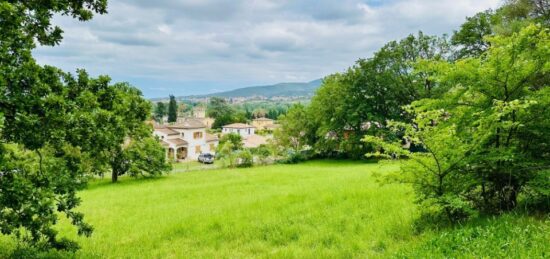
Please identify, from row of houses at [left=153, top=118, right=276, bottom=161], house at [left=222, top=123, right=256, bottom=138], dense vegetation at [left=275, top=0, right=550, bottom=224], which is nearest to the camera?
dense vegetation at [left=275, top=0, right=550, bottom=224]

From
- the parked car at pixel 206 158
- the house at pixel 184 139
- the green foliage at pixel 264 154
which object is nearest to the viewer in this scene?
the green foliage at pixel 264 154

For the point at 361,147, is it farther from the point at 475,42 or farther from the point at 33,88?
the point at 33,88

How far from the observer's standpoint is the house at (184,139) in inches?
2646

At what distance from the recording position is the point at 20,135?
5.50 meters

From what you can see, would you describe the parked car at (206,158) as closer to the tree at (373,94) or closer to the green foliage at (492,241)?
the tree at (373,94)

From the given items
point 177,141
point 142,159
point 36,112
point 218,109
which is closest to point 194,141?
point 177,141

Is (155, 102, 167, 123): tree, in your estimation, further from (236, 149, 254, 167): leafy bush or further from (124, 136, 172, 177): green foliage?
(124, 136, 172, 177): green foliage

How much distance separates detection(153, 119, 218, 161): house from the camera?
67200 mm

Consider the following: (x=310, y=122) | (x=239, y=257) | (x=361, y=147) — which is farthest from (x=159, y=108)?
(x=239, y=257)

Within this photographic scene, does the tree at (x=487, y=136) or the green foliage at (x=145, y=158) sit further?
the green foliage at (x=145, y=158)

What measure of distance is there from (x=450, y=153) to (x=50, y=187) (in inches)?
243

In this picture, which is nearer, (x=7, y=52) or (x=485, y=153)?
(x=7, y=52)

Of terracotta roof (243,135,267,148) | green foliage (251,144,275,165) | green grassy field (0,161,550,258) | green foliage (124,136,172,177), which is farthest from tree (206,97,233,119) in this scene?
green grassy field (0,161,550,258)

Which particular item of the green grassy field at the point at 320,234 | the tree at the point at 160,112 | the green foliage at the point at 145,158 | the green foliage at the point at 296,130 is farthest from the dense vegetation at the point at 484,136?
the tree at the point at 160,112
